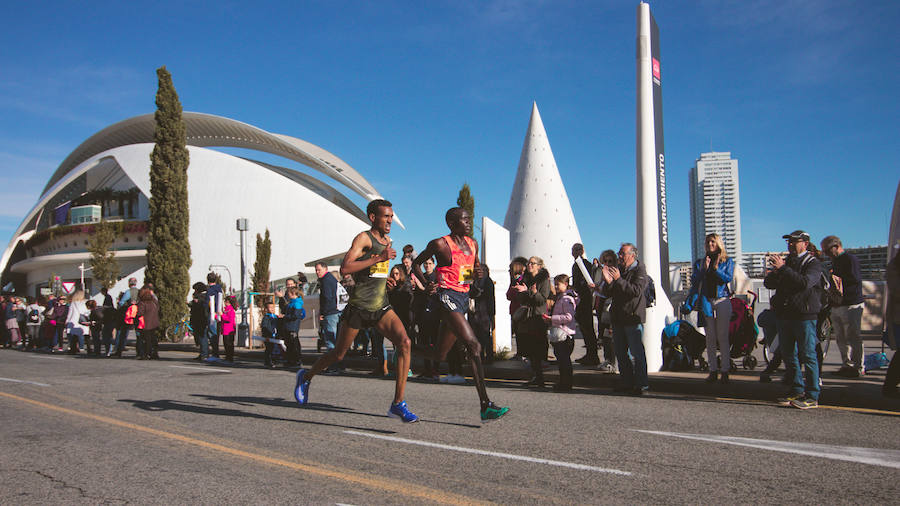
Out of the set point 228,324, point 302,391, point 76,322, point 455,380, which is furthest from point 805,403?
point 76,322

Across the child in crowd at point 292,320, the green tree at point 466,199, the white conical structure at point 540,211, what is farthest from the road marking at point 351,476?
the green tree at point 466,199

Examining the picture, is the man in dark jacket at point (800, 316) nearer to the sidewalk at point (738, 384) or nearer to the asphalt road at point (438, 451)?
the asphalt road at point (438, 451)

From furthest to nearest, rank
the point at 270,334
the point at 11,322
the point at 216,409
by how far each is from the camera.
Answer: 1. the point at 11,322
2. the point at 270,334
3. the point at 216,409

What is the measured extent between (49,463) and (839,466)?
17.7ft

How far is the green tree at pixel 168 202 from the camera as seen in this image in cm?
2373

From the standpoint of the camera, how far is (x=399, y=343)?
6.02 meters

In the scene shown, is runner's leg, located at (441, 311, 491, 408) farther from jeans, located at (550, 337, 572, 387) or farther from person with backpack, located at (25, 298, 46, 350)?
person with backpack, located at (25, 298, 46, 350)

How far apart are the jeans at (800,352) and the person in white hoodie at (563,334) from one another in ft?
8.74

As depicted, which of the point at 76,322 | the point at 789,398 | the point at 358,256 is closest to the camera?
the point at 358,256

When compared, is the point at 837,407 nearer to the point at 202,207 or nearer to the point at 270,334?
the point at 270,334

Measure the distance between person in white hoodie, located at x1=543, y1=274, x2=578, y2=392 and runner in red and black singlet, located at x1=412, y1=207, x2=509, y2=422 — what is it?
2.83 metres

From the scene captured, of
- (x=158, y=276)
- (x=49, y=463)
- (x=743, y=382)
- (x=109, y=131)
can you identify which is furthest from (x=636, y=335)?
(x=109, y=131)

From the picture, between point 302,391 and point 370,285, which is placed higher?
point 370,285

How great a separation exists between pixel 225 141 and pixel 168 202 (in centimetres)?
3567
